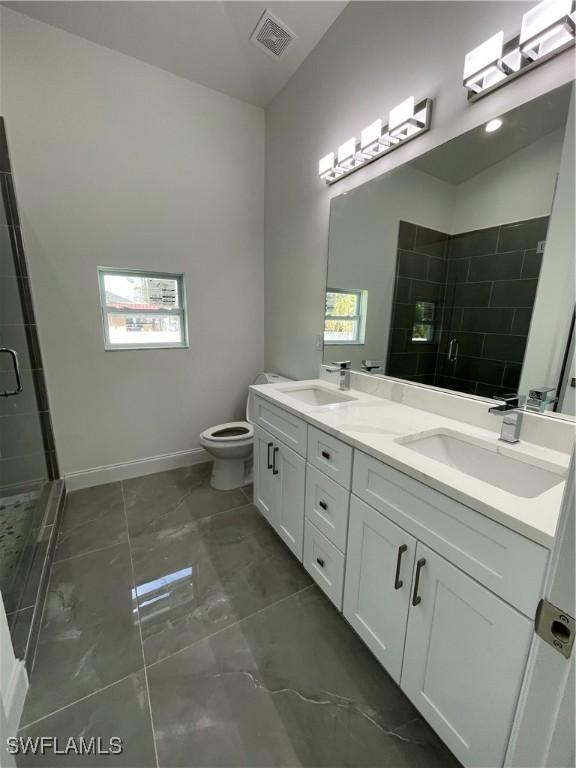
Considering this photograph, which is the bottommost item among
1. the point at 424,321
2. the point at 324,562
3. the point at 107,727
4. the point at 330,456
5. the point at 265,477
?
the point at 107,727

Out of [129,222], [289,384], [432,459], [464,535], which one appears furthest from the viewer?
[129,222]

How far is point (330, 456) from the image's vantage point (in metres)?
1.30

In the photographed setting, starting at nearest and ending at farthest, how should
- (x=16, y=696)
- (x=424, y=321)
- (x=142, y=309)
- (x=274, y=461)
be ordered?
(x=16, y=696) < (x=424, y=321) < (x=274, y=461) < (x=142, y=309)

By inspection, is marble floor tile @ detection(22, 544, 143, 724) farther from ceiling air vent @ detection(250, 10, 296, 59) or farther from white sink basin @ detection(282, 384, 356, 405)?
ceiling air vent @ detection(250, 10, 296, 59)

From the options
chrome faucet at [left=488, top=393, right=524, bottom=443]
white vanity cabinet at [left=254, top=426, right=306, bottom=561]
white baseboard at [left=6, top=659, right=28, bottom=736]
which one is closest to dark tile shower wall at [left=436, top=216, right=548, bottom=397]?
chrome faucet at [left=488, top=393, right=524, bottom=443]

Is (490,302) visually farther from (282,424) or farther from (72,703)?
(72,703)

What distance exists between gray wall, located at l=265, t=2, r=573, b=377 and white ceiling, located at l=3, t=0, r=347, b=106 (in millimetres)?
135

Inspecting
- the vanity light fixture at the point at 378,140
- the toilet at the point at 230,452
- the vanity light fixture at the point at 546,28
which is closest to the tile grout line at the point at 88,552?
the toilet at the point at 230,452

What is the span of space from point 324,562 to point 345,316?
4.47 feet

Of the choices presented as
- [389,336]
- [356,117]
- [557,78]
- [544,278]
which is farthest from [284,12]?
[544,278]

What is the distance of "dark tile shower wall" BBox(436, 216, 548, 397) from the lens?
1.14 m

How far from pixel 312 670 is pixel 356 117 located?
2.64 meters

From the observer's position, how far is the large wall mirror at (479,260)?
105cm

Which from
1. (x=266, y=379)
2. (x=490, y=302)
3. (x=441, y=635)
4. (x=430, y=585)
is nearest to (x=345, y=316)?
(x=490, y=302)
